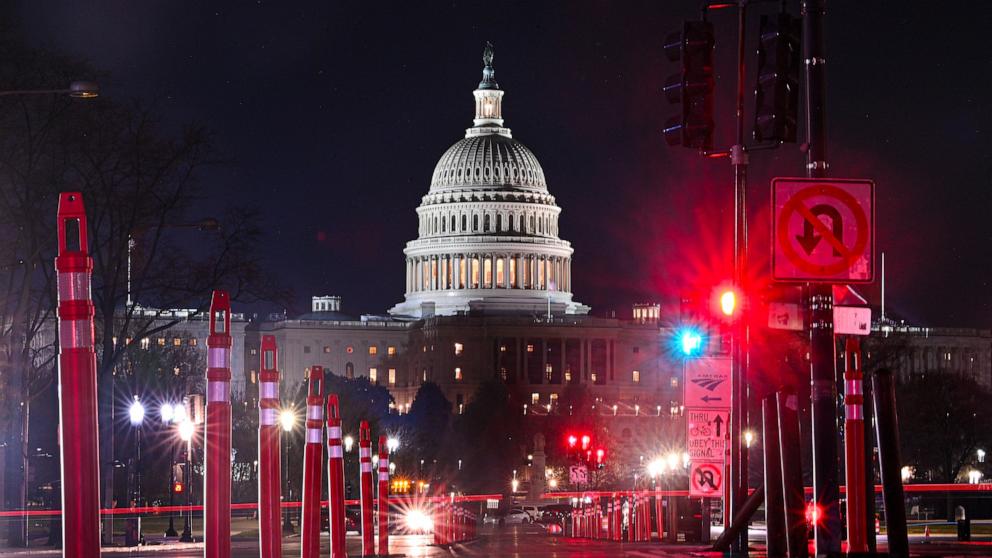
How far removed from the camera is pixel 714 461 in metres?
25.0

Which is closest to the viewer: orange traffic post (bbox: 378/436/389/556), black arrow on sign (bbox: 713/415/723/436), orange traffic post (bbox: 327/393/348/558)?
orange traffic post (bbox: 327/393/348/558)

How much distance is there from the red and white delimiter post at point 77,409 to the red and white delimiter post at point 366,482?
12834 mm

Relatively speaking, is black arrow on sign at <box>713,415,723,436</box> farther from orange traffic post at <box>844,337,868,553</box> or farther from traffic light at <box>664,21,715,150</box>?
orange traffic post at <box>844,337,868,553</box>

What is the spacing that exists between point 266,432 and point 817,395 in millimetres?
4376

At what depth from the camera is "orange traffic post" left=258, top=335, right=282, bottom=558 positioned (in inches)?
607

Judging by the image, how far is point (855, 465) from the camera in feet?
49.3

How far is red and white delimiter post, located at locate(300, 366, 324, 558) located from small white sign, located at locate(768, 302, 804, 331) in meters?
5.15

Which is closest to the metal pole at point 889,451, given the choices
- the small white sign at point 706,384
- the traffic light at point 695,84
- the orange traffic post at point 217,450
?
the orange traffic post at point 217,450

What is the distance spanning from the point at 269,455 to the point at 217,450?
7.51ft

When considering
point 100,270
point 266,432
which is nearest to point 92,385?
point 266,432

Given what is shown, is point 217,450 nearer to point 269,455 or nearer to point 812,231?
point 269,455

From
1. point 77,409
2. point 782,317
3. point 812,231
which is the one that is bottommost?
point 77,409

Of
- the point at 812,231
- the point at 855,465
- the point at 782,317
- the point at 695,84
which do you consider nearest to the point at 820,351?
the point at 855,465

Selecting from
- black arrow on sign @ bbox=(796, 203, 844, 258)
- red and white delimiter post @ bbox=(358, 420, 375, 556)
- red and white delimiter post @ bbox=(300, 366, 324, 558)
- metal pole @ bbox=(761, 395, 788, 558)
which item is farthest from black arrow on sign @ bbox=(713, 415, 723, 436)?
black arrow on sign @ bbox=(796, 203, 844, 258)
